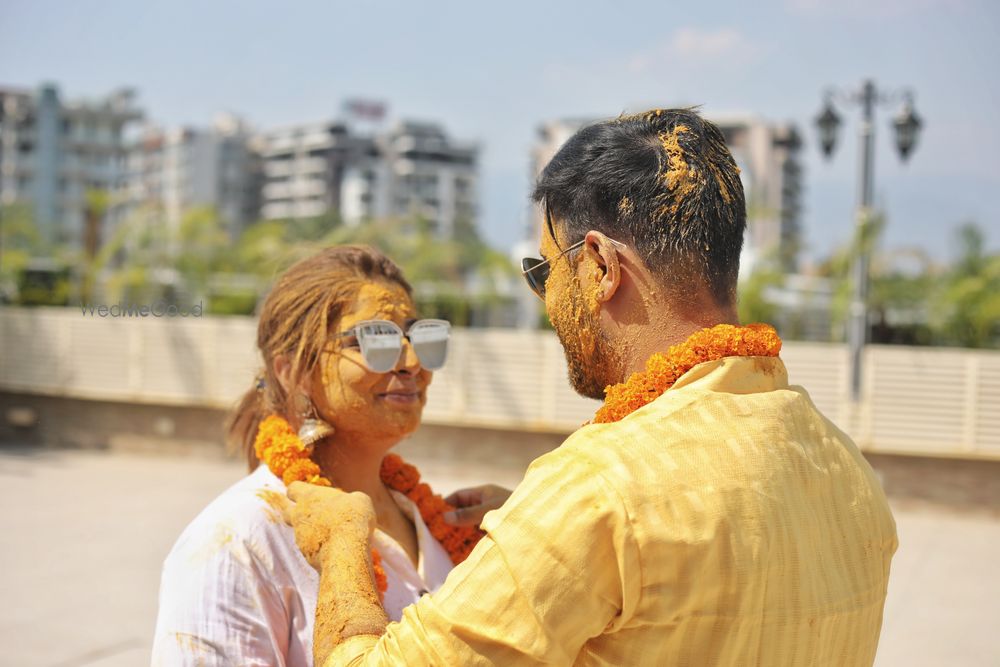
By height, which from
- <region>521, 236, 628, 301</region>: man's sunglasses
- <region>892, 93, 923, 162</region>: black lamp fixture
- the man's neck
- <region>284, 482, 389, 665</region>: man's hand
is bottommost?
<region>284, 482, 389, 665</region>: man's hand

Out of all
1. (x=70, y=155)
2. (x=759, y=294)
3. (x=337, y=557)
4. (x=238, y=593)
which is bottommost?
(x=238, y=593)

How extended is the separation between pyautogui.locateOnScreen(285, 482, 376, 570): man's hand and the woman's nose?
0.50 metres

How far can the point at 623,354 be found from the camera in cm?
147

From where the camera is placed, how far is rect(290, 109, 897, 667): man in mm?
1219

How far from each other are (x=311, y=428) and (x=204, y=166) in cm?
11766

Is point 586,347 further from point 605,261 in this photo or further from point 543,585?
point 543,585

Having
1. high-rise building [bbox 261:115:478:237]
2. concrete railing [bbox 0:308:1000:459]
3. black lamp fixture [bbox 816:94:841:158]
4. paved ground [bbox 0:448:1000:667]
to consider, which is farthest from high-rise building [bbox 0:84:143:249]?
black lamp fixture [bbox 816:94:841:158]

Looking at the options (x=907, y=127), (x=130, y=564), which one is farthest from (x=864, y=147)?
(x=130, y=564)

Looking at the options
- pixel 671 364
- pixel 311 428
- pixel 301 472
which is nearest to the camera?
pixel 671 364

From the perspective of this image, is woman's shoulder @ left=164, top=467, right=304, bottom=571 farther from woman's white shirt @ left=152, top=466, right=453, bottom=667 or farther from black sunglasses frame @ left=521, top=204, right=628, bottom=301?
black sunglasses frame @ left=521, top=204, right=628, bottom=301

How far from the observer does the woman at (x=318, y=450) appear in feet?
6.29

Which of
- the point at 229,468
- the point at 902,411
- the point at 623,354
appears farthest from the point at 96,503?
the point at 623,354

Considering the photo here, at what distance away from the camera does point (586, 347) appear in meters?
1.50

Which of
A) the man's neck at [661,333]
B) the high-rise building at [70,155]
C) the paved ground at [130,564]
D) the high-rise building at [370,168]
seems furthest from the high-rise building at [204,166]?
the man's neck at [661,333]
